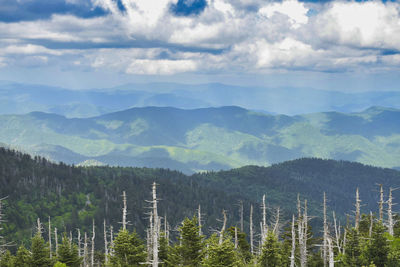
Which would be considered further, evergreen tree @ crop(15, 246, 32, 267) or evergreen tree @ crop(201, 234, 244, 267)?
evergreen tree @ crop(15, 246, 32, 267)

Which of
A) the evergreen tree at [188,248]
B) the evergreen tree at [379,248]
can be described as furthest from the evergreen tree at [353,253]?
the evergreen tree at [188,248]

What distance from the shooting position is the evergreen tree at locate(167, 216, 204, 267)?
42188mm

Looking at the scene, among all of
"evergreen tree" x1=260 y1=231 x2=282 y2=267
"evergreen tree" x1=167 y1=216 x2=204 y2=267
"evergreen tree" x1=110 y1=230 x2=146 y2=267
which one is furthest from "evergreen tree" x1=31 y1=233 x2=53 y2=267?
"evergreen tree" x1=260 y1=231 x2=282 y2=267

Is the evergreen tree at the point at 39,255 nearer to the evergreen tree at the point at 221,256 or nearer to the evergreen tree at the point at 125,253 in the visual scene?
the evergreen tree at the point at 125,253

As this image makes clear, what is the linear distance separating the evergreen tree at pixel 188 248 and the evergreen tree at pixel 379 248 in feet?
56.2

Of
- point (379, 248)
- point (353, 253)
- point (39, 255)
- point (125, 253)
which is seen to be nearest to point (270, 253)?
point (353, 253)

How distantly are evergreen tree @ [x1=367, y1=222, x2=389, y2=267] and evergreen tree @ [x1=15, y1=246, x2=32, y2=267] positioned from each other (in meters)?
42.7

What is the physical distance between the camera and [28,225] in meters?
186

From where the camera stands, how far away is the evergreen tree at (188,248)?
42.2 m

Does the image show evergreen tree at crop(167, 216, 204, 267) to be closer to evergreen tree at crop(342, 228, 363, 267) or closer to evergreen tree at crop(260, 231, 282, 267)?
evergreen tree at crop(260, 231, 282, 267)

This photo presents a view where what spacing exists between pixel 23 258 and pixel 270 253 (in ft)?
118

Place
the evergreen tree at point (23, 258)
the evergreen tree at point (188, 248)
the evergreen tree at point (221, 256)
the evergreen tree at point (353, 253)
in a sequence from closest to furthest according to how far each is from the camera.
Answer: the evergreen tree at point (221, 256) < the evergreen tree at point (353, 253) < the evergreen tree at point (188, 248) < the evergreen tree at point (23, 258)

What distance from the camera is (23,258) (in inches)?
2250

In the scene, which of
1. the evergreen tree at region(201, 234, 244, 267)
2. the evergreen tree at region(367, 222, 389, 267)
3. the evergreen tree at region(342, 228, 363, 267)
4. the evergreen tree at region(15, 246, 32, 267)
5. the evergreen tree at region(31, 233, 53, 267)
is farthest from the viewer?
the evergreen tree at region(15, 246, 32, 267)
